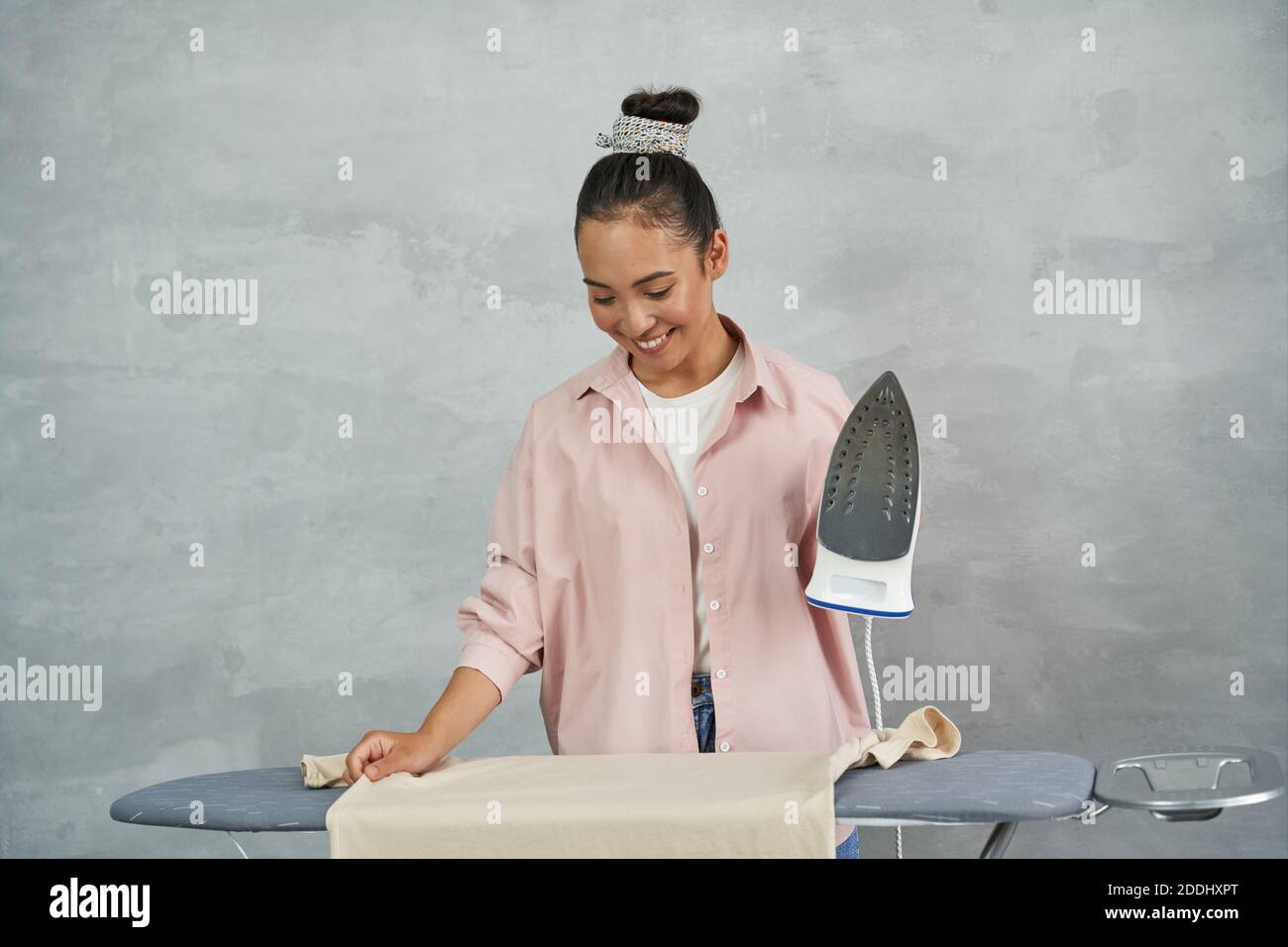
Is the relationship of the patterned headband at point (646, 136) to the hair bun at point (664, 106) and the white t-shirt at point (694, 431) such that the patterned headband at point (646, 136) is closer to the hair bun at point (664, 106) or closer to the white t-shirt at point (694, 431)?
the hair bun at point (664, 106)

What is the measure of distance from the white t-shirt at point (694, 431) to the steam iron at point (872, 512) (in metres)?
0.23

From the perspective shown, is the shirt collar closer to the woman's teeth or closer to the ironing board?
the woman's teeth

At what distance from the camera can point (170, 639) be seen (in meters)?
2.72

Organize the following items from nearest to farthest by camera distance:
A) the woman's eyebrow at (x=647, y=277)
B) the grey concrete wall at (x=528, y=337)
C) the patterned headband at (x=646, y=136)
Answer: the woman's eyebrow at (x=647, y=277)
the patterned headband at (x=646, y=136)
the grey concrete wall at (x=528, y=337)

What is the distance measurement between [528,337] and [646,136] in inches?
43.3

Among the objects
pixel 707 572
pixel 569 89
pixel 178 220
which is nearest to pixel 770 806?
pixel 707 572

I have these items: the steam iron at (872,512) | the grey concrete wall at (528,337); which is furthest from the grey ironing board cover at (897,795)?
the grey concrete wall at (528,337)

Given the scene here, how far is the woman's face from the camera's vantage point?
1498mm

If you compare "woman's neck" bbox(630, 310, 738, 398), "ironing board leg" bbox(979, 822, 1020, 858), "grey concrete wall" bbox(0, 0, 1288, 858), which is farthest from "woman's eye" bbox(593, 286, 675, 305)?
"grey concrete wall" bbox(0, 0, 1288, 858)

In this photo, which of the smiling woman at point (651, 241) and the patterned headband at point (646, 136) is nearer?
the smiling woman at point (651, 241)

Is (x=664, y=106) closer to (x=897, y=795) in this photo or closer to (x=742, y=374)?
(x=742, y=374)

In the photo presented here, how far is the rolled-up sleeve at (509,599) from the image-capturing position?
5.19ft

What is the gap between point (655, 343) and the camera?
1546 millimetres
